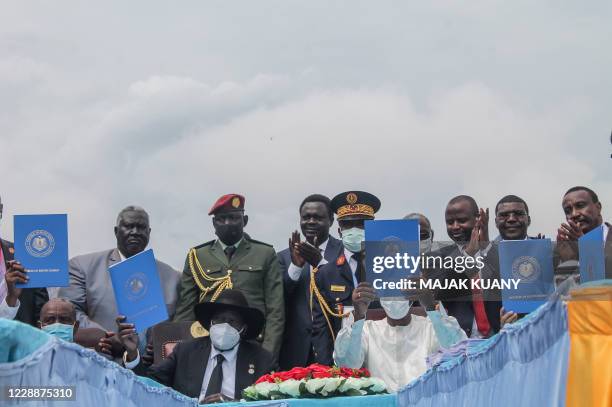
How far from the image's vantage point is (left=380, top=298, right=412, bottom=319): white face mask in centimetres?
893

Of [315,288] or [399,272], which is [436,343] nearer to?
[399,272]

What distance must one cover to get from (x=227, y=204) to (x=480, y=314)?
115 inches

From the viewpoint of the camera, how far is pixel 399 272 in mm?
8664

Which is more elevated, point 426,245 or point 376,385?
point 426,245

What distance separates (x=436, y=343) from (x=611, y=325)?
5.21 meters

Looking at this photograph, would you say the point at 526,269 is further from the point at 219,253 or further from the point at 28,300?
the point at 28,300

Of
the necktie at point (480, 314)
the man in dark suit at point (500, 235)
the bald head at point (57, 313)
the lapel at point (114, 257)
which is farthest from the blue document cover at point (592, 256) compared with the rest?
the lapel at point (114, 257)

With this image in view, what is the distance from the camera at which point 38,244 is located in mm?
8875

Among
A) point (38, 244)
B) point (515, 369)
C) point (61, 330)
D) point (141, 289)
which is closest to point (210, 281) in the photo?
point (141, 289)

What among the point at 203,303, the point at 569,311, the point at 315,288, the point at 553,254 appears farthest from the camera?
the point at 315,288

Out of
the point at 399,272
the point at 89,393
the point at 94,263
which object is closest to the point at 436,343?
the point at 399,272

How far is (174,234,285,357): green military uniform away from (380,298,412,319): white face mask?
55.6 inches

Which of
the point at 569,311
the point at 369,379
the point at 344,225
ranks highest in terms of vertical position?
the point at 344,225

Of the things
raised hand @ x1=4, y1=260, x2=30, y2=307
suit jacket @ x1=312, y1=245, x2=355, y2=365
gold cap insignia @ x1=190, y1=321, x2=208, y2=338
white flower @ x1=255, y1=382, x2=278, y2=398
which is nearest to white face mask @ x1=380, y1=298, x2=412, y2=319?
suit jacket @ x1=312, y1=245, x2=355, y2=365
